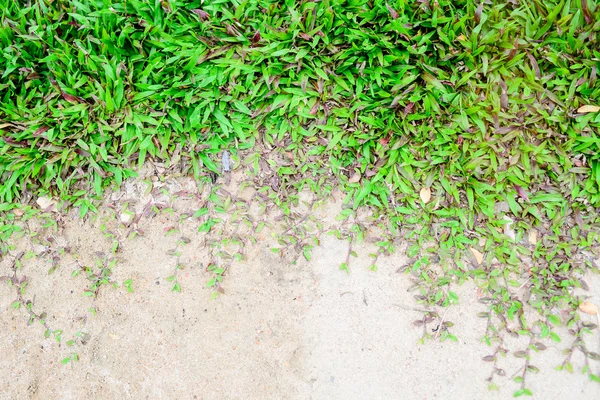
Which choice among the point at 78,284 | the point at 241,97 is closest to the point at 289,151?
the point at 241,97

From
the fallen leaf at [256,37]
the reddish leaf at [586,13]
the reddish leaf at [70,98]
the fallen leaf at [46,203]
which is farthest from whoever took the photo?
the fallen leaf at [46,203]

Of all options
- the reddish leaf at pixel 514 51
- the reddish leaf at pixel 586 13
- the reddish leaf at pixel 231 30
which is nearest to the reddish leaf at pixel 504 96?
the reddish leaf at pixel 514 51

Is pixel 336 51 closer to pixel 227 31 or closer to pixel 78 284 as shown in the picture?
pixel 227 31

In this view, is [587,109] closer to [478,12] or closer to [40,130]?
[478,12]

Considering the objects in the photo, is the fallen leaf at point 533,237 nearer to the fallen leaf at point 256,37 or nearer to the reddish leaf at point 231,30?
the fallen leaf at point 256,37

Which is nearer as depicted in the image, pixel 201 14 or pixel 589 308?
pixel 589 308

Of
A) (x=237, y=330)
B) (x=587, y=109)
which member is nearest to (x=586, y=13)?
(x=587, y=109)

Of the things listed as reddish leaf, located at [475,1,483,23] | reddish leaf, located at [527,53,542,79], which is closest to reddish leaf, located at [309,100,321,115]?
reddish leaf, located at [475,1,483,23]
